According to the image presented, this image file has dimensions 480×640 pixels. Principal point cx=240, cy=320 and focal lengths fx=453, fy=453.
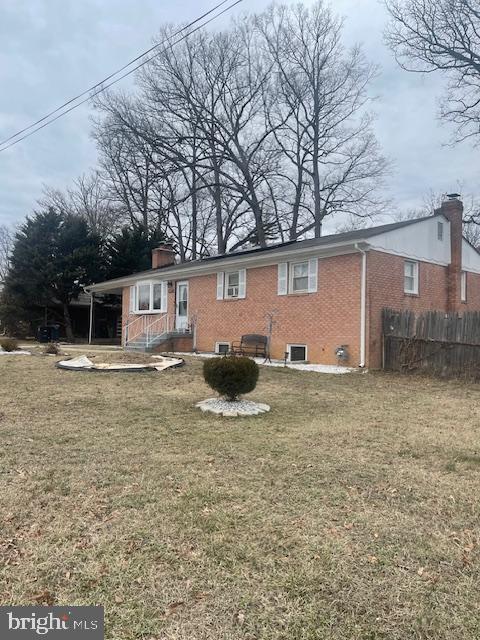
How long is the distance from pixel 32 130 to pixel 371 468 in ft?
41.0

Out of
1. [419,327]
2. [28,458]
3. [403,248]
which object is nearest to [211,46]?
[403,248]

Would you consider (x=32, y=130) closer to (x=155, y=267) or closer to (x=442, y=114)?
(x=155, y=267)

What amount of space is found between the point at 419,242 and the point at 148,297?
11534 mm

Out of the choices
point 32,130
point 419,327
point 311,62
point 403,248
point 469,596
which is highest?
point 311,62

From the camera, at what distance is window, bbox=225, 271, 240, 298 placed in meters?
16.2

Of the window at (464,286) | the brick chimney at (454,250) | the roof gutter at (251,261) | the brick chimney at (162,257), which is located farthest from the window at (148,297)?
the window at (464,286)

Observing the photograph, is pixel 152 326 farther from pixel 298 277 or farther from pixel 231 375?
pixel 231 375

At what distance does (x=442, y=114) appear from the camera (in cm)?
1936

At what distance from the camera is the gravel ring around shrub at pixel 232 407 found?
6.58 m

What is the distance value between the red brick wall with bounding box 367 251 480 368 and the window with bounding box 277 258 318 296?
5.85 feet

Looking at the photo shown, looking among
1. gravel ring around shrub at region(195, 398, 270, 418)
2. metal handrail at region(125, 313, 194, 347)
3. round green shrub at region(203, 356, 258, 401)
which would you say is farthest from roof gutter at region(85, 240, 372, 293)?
gravel ring around shrub at region(195, 398, 270, 418)

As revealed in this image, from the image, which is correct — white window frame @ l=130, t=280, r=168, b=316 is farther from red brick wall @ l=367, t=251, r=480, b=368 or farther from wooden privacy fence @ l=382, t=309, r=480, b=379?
wooden privacy fence @ l=382, t=309, r=480, b=379

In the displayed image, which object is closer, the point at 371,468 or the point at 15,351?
the point at 371,468

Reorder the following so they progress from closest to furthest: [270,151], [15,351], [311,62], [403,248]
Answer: [403,248]
[15,351]
[311,62]
[270,151]
